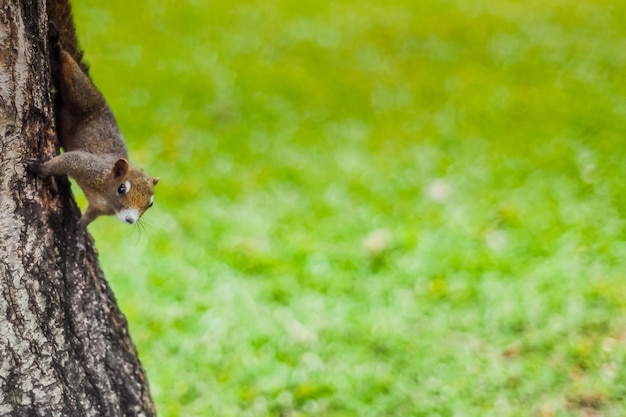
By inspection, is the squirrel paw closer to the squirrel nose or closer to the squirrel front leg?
the squirrel front leg

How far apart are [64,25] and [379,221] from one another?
269 cm

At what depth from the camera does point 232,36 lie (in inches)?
346

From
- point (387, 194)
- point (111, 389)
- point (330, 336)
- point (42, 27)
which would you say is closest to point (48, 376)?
point (111, 389)

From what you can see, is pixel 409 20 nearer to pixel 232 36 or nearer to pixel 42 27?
pixel 232 36

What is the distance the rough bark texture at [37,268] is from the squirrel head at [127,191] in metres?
0.14

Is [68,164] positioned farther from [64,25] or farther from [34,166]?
[64,25]

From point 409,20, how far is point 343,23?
0.77m

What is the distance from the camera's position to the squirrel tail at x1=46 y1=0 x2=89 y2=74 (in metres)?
2.59

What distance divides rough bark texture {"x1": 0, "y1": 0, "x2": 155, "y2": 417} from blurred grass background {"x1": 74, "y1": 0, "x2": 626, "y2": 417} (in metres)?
0.69

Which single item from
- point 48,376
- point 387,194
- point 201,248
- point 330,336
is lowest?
point 48,376

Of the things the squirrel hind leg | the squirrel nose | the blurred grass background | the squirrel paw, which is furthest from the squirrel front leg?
the blurred grass background

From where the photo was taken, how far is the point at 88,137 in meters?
2.65

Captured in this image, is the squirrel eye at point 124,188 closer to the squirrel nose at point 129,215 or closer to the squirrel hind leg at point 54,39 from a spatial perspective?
the squirrel nose at point 129,215

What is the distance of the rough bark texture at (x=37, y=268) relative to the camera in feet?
7.23
